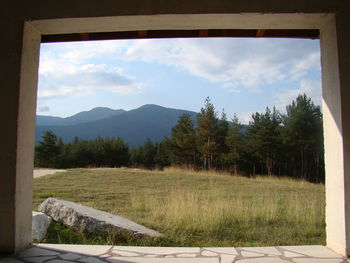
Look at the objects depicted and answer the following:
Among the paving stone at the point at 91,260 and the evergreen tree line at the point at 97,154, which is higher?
the evergreen tree line at the point at 97,154

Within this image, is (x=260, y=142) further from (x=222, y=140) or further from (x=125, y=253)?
(x=125, y=253)

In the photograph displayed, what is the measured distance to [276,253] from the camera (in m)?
2.80

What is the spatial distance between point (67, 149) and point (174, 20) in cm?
4125

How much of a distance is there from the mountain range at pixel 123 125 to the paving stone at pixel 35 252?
400 ft

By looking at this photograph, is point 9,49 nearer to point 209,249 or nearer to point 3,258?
point 3,258

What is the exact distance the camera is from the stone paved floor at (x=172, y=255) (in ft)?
8.53

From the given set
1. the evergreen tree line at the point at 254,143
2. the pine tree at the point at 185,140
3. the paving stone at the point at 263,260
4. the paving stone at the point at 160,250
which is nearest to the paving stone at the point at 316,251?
the paving stone at the point at 263,260

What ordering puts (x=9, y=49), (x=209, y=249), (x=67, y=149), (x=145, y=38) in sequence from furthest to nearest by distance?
(x=67, y=149) < (x=145, y=38) < (x=209, y=249) < (x=9, y=49)

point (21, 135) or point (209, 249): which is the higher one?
point (21, 135)

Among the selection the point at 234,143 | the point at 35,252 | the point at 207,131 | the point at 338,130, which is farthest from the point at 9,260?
the point at 234,143

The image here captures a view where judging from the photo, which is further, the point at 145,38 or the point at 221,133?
the point at 221,133

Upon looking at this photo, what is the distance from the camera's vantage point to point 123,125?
6304 inches

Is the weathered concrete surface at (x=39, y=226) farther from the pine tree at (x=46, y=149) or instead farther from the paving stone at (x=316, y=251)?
the pine tree at (x=46, y=149)

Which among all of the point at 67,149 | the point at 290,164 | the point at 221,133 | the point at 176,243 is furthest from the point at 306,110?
the point at 67,149
